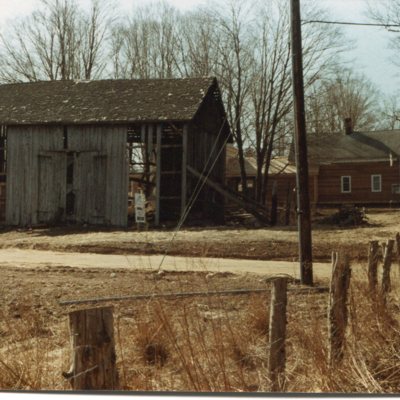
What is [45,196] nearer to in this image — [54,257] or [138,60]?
[54,257]

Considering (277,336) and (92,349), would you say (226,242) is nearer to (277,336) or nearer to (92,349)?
(277,336)

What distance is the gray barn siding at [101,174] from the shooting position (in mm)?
16859

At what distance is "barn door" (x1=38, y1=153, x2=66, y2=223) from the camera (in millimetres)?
17141

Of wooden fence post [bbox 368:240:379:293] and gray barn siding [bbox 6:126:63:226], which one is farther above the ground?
gray barn siding [bbox 6:126:63:226]

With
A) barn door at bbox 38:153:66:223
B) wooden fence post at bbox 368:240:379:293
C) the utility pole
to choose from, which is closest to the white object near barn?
barn door at bbox 38:153:66:223

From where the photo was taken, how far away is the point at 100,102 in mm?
17922

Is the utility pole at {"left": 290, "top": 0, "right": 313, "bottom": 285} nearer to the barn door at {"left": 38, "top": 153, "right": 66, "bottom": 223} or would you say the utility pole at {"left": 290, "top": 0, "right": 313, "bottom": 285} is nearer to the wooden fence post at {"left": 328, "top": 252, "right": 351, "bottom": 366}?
the wooden fence post at {"left": 328, "top": 252, "right": 351, "bottom": 366}

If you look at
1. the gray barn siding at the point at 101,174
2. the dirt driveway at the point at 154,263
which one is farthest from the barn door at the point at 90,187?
the dirt driveway at the point at 154,263

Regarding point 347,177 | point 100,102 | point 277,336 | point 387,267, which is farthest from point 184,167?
point 277,336

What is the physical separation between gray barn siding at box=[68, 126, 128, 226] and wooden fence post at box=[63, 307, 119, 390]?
45.5ft

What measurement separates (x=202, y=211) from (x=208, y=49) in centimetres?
983

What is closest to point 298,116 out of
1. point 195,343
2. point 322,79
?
point 322,79

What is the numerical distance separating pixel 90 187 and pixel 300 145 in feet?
36.3

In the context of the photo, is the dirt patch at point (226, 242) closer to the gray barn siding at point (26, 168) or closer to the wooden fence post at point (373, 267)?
the wooden fence post at point (373, 267)
